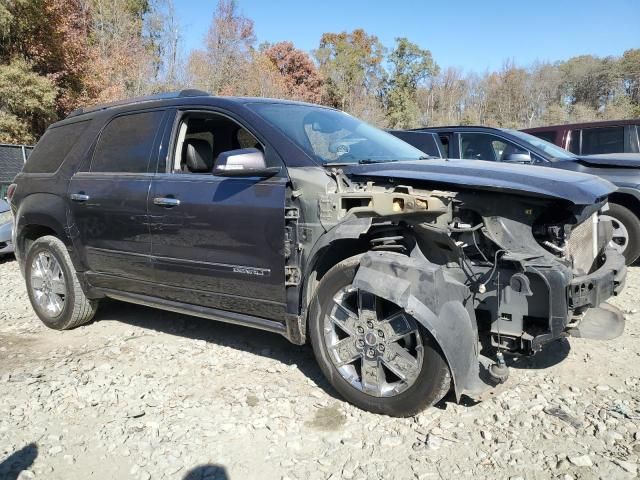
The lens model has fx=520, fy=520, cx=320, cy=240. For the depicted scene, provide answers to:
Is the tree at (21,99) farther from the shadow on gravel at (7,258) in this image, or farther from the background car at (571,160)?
the background car at (571,160)

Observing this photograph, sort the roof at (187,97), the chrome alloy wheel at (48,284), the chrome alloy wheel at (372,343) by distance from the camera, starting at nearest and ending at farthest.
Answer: the chrome alloy wheel at (372,343)
the roof at (187,97)
the chrome alloy wheel at (48,284)

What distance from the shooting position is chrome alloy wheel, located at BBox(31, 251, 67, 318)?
4.70 metres

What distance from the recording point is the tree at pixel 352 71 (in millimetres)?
35938

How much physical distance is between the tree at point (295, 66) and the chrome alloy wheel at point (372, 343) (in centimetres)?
3523

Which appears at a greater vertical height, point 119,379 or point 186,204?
point 186,204

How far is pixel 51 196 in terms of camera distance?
4.57 meters

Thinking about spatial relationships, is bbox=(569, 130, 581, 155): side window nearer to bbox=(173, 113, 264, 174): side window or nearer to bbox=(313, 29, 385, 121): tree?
bbox=(173, 113, 264, 174): side window

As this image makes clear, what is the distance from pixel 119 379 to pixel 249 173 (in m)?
1.75

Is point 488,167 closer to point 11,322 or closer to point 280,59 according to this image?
point 11,322

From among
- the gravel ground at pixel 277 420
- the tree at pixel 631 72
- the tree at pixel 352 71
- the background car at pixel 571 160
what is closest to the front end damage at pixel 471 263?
the gravel ground at pixel 277 420

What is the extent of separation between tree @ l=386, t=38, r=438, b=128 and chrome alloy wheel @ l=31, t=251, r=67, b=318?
35535mm

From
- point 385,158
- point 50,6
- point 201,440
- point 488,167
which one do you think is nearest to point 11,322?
point 201,440

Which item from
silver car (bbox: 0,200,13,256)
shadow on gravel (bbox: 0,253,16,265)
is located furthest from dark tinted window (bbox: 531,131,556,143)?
shadow on gravel (bbox: 0,253,16,265)

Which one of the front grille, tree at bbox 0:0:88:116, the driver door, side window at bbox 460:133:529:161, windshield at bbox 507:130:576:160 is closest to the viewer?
the front grille
